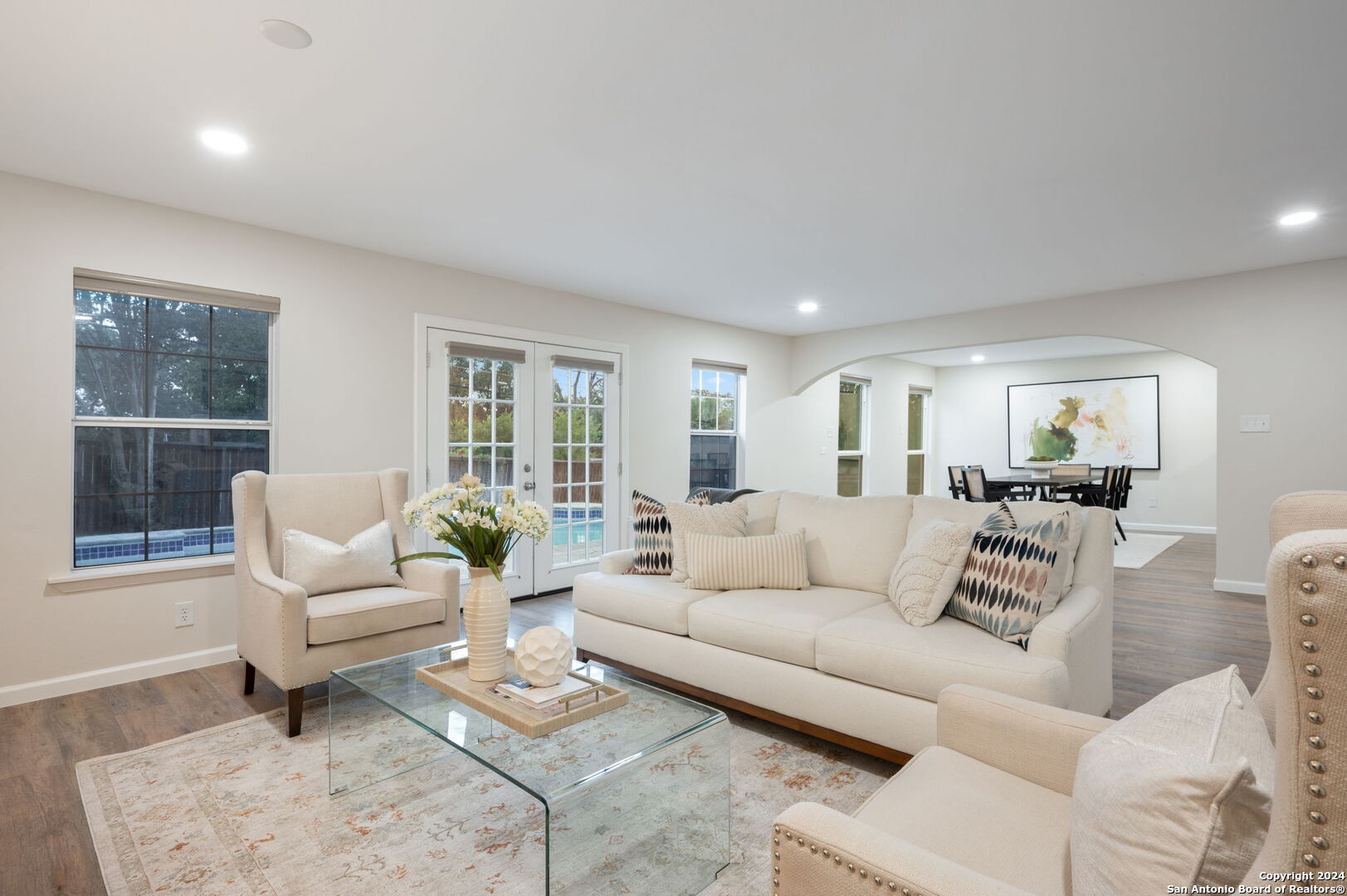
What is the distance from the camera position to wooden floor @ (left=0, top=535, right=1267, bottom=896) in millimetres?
1996

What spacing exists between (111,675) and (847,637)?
11.9 ft

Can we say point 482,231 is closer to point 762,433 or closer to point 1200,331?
point 762,433

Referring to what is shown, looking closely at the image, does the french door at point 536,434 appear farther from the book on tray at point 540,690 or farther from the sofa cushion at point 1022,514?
the sofa cushion at point 1022,514

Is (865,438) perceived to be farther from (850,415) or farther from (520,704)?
(520,704)

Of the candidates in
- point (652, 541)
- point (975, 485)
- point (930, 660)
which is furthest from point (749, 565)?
point (975, 485)

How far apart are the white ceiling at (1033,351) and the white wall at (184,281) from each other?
579 centimetres

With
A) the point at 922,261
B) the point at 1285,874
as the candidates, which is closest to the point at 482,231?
the point at 922,261

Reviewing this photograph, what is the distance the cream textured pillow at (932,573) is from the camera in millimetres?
2547

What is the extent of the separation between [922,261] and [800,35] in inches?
113

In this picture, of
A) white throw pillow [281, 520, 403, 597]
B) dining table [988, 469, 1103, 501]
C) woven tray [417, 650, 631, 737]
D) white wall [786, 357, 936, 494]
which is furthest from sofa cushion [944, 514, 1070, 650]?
dining table [988, 469, 1103, 501]

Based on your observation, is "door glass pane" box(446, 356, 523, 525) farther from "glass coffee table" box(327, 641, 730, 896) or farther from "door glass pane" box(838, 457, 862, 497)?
"door glass pane" box(838, 457, 862, 497)

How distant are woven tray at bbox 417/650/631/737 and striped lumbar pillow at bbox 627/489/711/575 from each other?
124cm

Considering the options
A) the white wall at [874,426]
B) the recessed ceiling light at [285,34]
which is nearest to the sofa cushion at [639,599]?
the recessed ceiling light at [285,34]

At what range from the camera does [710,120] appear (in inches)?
106
